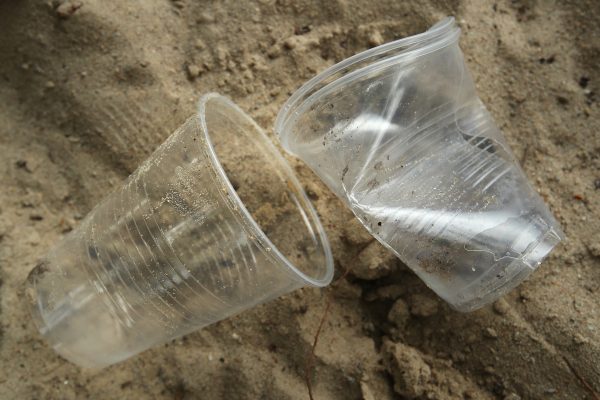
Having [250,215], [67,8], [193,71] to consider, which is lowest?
[250,215]

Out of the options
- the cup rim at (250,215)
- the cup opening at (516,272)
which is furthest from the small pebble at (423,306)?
the cup rim at (250,215)

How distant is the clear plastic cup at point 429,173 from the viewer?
143 centimetres

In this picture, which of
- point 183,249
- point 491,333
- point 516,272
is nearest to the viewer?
point 183,249

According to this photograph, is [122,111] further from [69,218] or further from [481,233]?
[481,233]

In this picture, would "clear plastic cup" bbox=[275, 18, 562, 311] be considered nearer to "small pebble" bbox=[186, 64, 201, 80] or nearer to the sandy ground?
the sandy ground

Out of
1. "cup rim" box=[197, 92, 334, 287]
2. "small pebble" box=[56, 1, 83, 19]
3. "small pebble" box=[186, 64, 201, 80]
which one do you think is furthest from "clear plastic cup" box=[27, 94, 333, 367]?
"small pebble" box=[56, 1, 83, 19]

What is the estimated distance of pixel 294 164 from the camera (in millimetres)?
1746

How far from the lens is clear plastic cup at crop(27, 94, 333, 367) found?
131 centimetres

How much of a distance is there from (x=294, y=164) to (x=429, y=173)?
43 centimetres

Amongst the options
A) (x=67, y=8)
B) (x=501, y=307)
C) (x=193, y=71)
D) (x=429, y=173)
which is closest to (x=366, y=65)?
(x=429, y=173)

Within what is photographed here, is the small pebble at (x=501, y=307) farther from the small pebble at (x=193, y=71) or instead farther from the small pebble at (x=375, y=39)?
the small pebble at (x=193, y=71)

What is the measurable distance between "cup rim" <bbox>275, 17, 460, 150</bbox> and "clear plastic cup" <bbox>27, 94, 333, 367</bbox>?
0.18m

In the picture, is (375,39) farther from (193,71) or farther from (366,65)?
(193,71)

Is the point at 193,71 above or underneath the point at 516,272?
above
